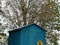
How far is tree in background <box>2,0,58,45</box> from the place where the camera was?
16594 mm

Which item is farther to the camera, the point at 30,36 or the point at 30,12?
the point at 30,12

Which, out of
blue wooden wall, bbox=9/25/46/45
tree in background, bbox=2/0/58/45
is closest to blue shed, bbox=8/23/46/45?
blue wooden wall, bbox=9/25/46/45

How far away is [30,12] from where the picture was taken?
16.6 metres

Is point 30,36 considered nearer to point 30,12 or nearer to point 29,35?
point 29,35

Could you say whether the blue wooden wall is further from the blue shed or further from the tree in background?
the tree in background

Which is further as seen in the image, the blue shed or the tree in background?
the tree in background

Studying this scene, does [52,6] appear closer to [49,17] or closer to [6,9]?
[49,17]

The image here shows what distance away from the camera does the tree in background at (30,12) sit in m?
16.6

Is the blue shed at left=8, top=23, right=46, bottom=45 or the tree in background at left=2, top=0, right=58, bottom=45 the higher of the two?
the tree in background at left=2, top=0, right=58, bottom=45

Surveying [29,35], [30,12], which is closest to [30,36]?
[29,35]

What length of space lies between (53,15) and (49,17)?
0.33 meters

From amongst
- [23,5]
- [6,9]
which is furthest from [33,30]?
[6,9]

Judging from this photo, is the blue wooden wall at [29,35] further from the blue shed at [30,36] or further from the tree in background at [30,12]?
the tree in background at [30,12]

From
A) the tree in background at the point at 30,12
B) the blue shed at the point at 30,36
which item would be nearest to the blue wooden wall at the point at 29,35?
the blue shed at the point at 30,36
